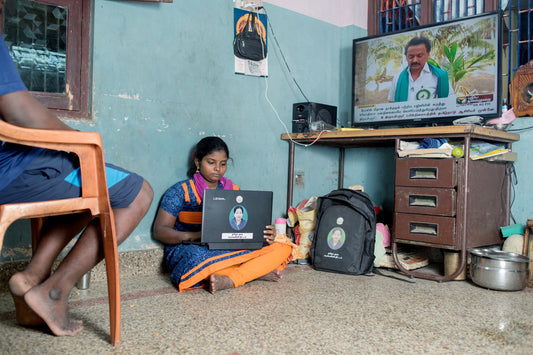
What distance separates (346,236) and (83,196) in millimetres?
1630

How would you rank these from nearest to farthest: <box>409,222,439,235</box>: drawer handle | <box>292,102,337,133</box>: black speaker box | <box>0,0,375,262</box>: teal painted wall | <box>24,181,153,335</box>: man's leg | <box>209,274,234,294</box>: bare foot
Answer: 1. <box>24,181,153,335</box>: man's leg
2. <box>209,274,234,294</box>: bare foot
3. <box>0,0,375,262</box>: teal painted wall
4. <box>409,222,439,235</box>: drawer handle
5. <box>292,102,337,133</box>: black speaker box

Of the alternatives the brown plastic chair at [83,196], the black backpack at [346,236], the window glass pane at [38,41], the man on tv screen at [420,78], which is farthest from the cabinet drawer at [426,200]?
the window glass pane at [38,41]

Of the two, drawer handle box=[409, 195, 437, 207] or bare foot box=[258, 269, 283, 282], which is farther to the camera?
drawer handle box=[409, 195, 437, 207]

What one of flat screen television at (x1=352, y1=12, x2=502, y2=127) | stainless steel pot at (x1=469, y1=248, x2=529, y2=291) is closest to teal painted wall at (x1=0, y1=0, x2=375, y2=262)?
flat screen television at (x1=352, y1=12, x2=502, y2=127)

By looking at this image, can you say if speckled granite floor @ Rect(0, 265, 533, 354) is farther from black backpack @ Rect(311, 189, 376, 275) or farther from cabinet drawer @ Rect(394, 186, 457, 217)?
cabinet drawer @ Rect(394, 186, 457, 217)

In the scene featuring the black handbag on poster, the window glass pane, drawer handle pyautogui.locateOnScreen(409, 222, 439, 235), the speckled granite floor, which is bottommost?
the speckled granite floor

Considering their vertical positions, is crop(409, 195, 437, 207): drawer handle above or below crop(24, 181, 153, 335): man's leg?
above

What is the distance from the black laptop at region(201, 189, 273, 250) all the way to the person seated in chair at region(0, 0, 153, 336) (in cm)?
71

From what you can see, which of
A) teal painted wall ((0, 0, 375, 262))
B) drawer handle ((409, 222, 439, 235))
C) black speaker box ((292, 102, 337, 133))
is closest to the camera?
teal painted wall ((0, 0, 375, 262))

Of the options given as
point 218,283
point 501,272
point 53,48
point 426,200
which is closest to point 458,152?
point 426,200

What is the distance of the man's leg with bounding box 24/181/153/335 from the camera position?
4.42ft

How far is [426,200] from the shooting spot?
2.49m

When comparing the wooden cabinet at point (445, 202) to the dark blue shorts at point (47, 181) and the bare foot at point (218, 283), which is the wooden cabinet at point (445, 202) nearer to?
the bare foot at point (218, 283)

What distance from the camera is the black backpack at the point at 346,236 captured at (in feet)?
8.29
